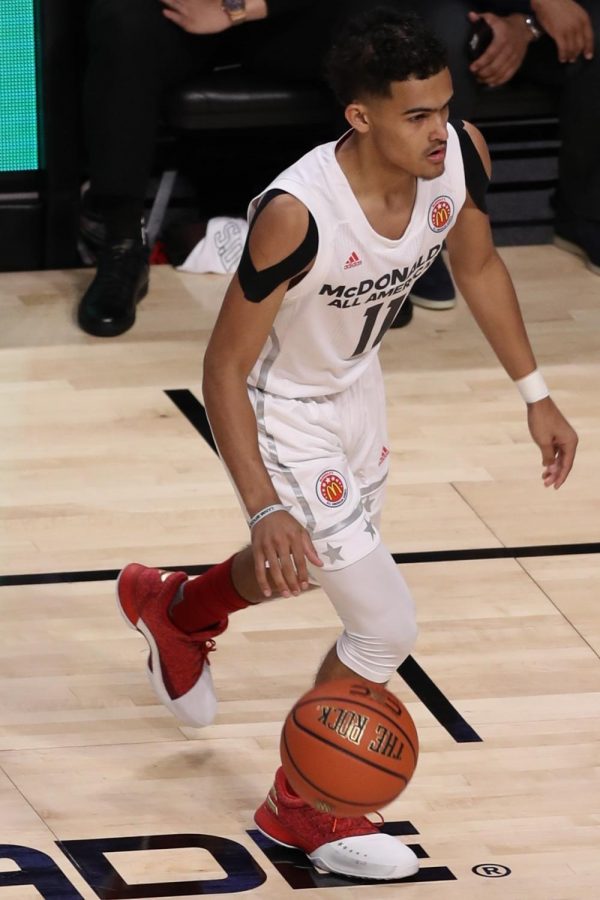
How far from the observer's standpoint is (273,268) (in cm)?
270

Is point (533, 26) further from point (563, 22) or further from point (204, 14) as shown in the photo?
point (204, 14)

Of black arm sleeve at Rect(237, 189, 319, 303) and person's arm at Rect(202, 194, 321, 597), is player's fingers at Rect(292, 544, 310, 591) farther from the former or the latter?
black arm sleeve at Rect(237, 189, 319, 303)

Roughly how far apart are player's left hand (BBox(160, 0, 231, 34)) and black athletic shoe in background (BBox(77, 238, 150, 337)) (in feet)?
2.48

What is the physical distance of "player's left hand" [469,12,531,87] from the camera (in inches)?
219

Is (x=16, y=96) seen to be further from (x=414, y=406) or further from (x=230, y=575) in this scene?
(x=230, y=575)

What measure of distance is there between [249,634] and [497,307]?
42.6 inches

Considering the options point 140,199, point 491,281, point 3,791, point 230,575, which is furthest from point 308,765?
point 140,199

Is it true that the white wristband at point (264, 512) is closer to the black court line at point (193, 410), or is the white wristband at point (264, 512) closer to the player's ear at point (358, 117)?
the player's ear at point (358, 117)

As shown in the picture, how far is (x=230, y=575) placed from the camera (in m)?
3.08

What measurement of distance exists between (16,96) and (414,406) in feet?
6.69

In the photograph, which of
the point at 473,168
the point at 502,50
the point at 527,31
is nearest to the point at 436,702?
the point at 473,168

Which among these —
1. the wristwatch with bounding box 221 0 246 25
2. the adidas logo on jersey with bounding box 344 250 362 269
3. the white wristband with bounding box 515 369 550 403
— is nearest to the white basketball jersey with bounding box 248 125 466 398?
the adidas logo on jersey with bounding box 344 250 362 269

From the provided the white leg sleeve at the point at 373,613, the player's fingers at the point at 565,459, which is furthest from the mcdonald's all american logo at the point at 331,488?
the player's fingers at the point at 565,459

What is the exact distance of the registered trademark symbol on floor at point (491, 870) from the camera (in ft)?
9.48
